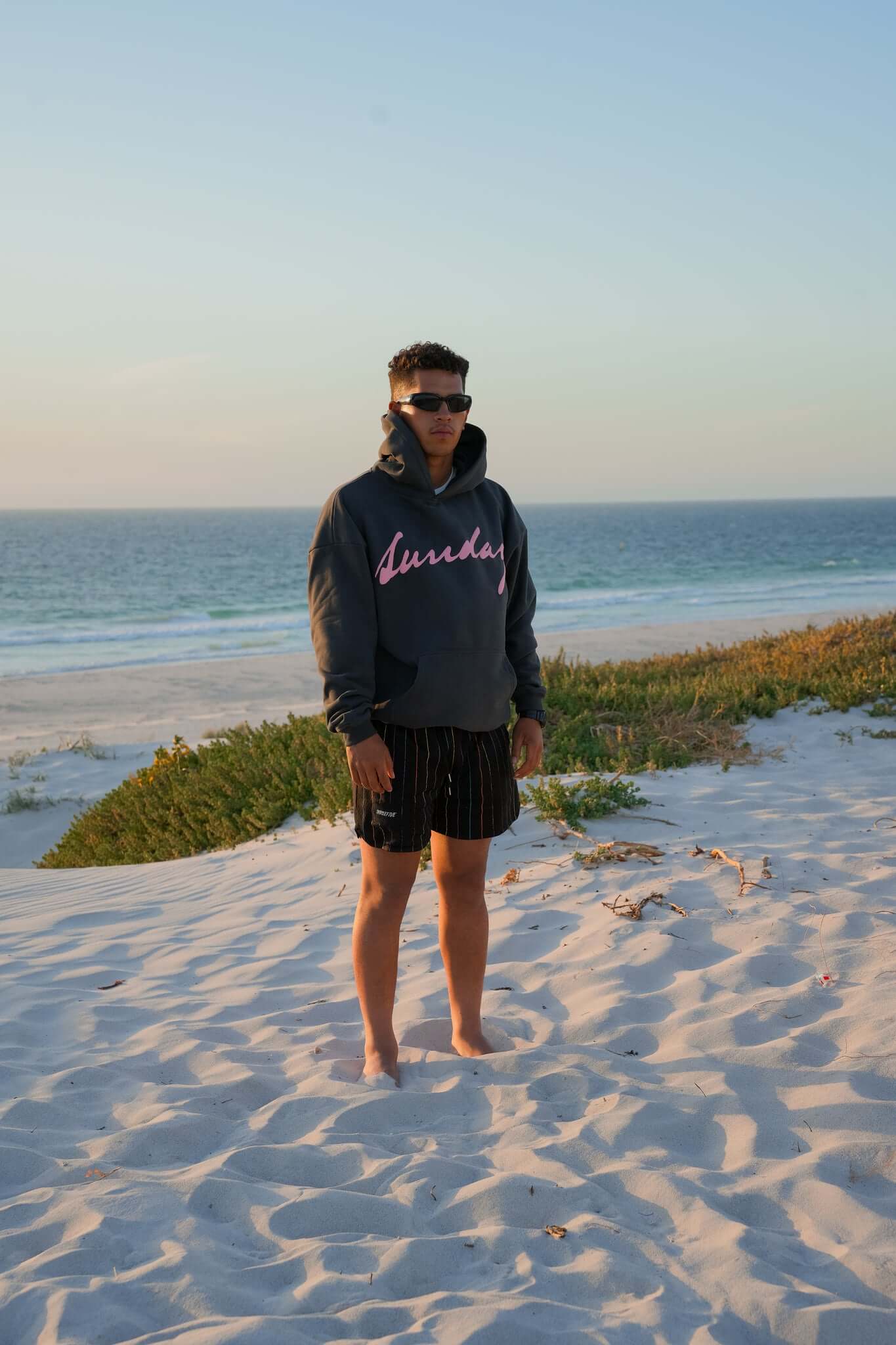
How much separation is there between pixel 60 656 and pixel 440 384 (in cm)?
2518

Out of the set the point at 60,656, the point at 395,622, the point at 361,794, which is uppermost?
the point at 395,622

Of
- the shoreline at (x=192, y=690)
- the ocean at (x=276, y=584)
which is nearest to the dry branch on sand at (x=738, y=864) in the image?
the shoreline at (x=192, y=690)

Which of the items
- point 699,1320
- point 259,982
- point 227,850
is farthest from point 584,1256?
point 227,850

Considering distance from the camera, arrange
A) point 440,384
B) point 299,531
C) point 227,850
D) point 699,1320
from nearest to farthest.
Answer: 1. point 699,1320
2. point 440,384
3. point 227,850
4. point 299,531

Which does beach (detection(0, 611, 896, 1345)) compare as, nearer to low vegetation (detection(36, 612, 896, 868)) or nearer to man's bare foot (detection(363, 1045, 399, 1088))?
man's bare foot (detection(363, 1045, 399, 1088))

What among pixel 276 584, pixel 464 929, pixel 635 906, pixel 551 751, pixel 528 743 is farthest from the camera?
pixel 276 584

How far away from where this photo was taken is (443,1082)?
3254mm

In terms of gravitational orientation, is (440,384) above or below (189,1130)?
above

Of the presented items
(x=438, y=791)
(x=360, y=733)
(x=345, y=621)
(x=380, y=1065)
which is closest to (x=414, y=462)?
(x=345, y=621)

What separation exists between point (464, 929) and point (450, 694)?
0.86 m

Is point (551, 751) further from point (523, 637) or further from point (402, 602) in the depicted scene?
point (402, 602)

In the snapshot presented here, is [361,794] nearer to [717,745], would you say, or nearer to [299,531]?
[717,745]

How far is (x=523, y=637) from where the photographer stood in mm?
3592

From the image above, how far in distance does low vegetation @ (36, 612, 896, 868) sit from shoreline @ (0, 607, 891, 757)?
2610 mm
